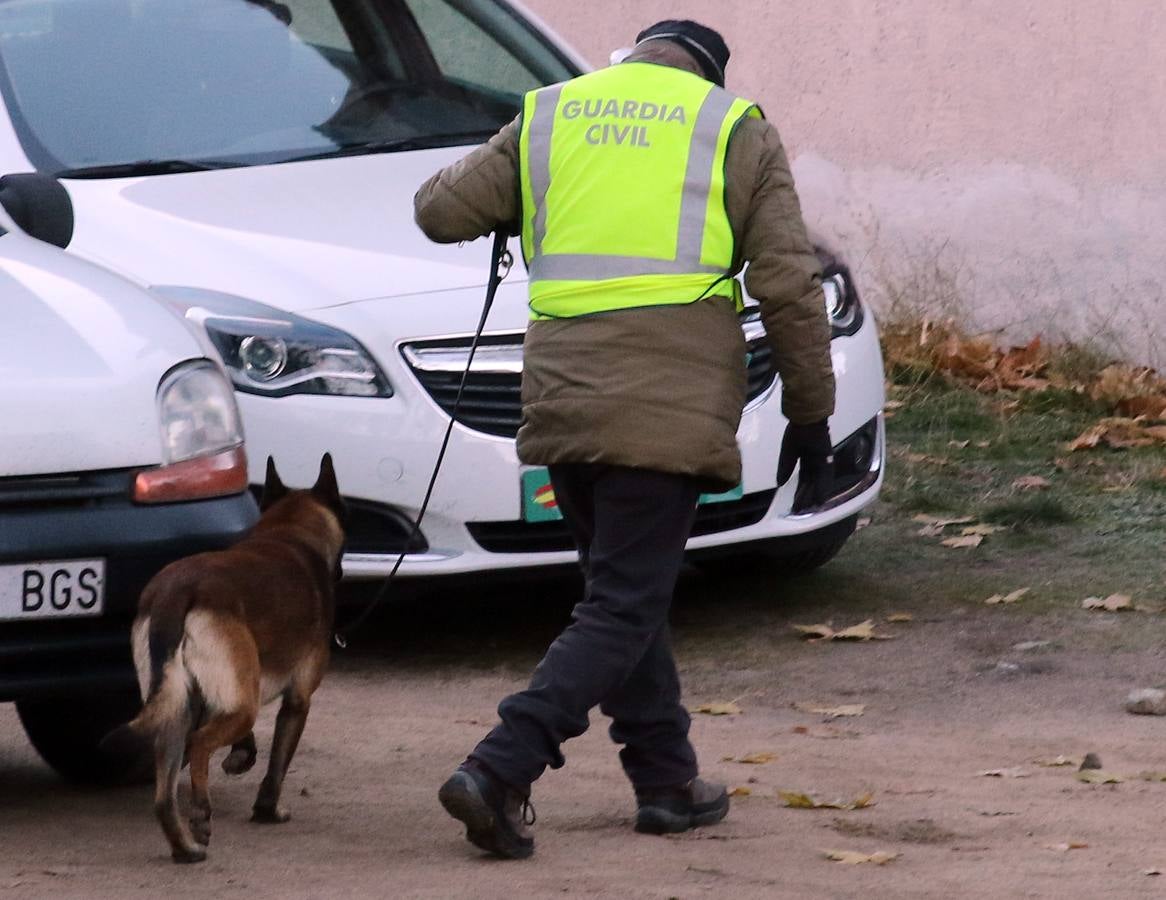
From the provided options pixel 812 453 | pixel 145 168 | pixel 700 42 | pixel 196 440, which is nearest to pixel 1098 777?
pixel 812 453

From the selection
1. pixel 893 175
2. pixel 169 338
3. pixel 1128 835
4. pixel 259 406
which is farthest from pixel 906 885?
pixel 893 175

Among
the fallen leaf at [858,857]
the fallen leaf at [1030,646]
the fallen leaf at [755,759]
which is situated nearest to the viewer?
the fallen leaf at [858,857]

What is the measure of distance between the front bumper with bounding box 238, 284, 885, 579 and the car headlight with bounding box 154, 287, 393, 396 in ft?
0.11

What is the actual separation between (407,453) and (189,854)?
178 centimetres

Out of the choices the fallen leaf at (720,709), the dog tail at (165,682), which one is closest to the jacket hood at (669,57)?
the dog tail at (165,682)

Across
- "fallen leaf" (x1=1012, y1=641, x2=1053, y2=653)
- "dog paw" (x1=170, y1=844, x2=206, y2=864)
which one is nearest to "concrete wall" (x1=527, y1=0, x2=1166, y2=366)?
"fallen leaf" (x1=1012, y1=641, x2=1053, y2=653)

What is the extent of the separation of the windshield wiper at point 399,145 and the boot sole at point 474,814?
287 cm

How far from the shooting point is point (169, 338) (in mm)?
4711

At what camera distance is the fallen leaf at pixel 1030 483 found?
27.1 feet

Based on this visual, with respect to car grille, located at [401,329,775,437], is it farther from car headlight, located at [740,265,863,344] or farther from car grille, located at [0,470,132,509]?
car grille, located at [0,470,132,509]

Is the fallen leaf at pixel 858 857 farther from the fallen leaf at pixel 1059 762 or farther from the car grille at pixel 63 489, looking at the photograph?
the car grille at pixel 63 489

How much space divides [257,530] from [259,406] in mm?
1240

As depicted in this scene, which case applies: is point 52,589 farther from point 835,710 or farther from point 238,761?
point 835,710

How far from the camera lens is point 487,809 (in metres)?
4.35
